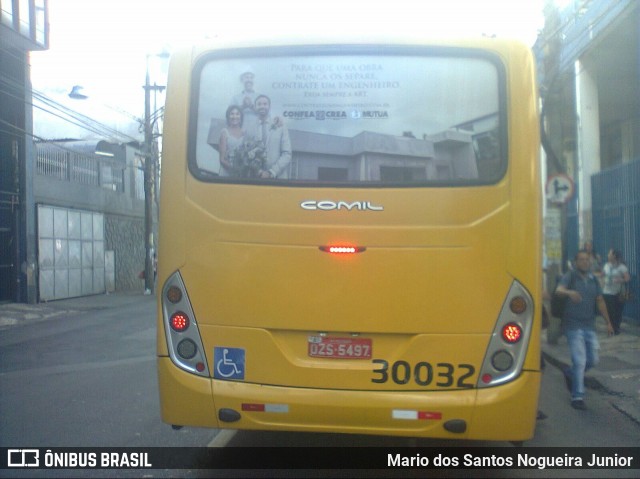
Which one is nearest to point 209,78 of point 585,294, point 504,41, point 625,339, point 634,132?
point 504,41

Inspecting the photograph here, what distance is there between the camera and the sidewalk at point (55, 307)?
20078mm

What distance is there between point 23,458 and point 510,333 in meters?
4.00

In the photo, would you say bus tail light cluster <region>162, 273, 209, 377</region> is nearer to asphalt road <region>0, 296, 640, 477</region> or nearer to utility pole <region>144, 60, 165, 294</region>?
asphalt road <region>0, 296, 640, 477</region>

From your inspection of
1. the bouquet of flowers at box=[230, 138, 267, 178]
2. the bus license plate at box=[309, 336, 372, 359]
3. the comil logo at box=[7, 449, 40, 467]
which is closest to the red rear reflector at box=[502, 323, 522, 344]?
the bus license plate at box=[309, 336, 372, 359]

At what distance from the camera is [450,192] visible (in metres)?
4.89

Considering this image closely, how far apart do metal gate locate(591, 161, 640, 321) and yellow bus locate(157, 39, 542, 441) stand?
35.8ft

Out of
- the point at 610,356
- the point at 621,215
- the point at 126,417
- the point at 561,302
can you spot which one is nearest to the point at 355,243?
the point at 126,417

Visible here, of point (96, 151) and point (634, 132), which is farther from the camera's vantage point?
point (96, 151)

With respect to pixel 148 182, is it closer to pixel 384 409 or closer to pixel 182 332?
pixel 182 332

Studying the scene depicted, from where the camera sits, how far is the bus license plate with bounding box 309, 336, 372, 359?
16.1 feet

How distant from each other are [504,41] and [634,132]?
18.6m

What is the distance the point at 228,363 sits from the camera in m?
5.00

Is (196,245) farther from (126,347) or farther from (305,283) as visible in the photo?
(126,347)

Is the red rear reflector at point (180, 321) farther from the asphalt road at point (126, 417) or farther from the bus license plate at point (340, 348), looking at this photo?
the asphalt road at point (126, 417)
